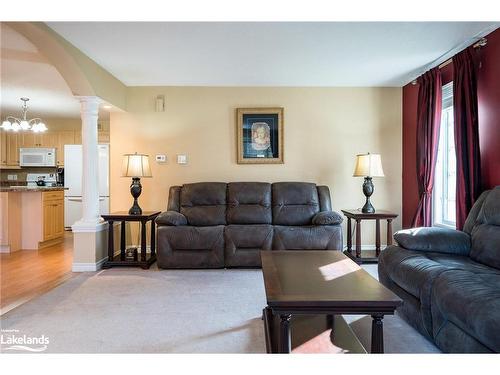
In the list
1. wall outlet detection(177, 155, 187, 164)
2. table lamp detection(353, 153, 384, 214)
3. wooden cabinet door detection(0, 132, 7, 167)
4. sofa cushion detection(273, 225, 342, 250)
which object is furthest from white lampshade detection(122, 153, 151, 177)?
wooden cabinet door detection(0, 132, 7, 167)

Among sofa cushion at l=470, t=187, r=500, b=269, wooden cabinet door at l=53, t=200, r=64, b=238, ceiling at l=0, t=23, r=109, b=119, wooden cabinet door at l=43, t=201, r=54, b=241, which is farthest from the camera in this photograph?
wooden cabinet door at l=53, t=200, r=64, b=238

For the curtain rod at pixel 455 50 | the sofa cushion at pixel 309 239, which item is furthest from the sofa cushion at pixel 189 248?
the curtain rod at pixel 455 50

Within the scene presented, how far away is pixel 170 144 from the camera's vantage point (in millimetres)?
4887

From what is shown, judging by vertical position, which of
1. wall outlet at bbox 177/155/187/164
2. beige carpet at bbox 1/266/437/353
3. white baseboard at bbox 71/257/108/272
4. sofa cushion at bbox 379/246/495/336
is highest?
wall outlet at bbox 177/155/187/164

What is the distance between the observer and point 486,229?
2637 millimetres

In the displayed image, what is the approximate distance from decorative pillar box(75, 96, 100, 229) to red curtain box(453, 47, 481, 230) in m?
3.86

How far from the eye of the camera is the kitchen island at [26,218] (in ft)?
16.3

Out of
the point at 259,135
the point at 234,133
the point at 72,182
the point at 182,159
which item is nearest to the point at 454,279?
the point at 259,135

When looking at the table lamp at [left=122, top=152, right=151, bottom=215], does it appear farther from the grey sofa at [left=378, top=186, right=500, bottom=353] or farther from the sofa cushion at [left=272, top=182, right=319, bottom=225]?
the grey sofa at [left=378, top=186, right=500, bottom=353]

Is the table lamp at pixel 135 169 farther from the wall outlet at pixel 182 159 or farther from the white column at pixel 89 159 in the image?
the wall outlet at pixel 182 159

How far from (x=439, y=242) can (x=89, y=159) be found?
3.69 m

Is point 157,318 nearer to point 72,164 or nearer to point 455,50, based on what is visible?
point 455,50

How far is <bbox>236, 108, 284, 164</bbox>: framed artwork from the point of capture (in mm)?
4844
